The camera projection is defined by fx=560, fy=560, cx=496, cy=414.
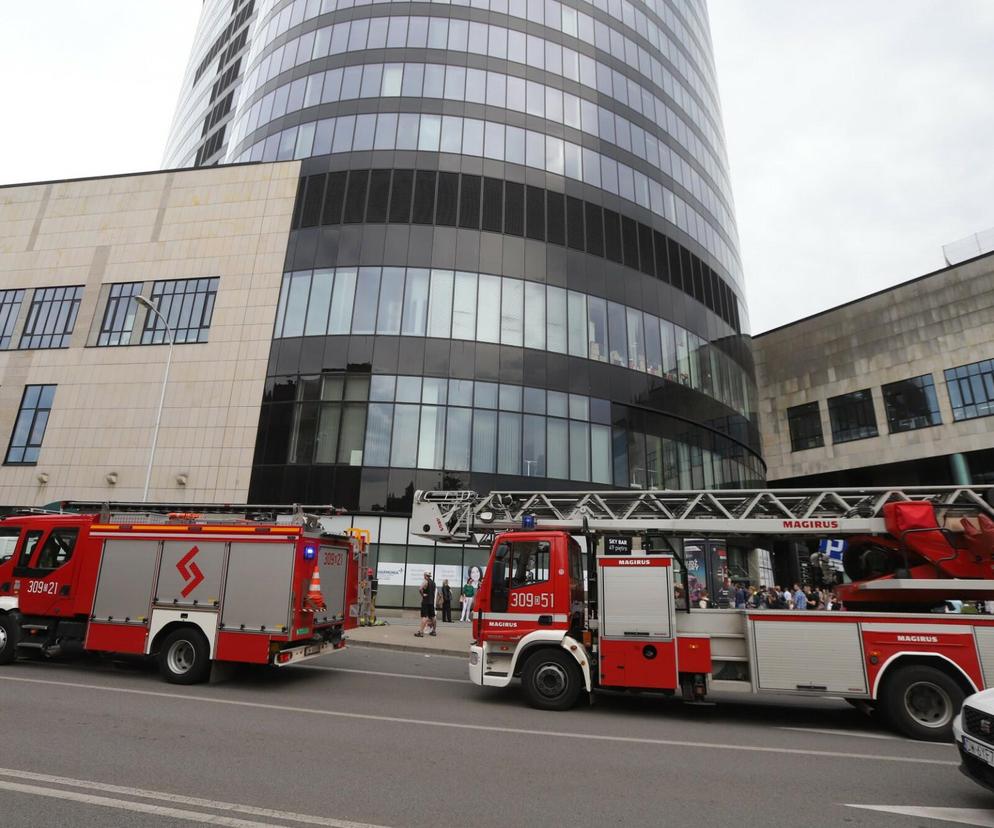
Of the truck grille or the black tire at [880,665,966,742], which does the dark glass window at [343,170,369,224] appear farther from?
the truck grille

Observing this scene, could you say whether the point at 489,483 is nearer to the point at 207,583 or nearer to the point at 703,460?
the point at 703,460

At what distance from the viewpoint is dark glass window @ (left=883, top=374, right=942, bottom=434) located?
34625mm

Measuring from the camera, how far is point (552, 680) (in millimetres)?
8672

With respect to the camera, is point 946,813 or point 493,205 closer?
point 946,813

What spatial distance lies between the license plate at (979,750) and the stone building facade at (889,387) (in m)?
36.2

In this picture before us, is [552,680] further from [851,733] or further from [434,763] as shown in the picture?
[851,733]

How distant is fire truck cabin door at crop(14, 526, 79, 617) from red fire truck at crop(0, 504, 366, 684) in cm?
2

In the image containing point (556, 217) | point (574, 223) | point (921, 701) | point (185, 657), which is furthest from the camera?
point (574, 223)

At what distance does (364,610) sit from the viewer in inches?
488

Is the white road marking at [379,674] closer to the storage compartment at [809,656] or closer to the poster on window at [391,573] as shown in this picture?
the storage compartment at [809,656]

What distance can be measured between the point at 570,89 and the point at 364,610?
28.4 metres

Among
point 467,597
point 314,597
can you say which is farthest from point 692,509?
point 467,597

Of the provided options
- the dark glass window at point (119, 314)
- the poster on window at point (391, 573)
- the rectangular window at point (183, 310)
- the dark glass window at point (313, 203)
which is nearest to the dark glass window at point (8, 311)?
the dark glass window at point (119, 314)

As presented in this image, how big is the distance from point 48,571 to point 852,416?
43.1m
